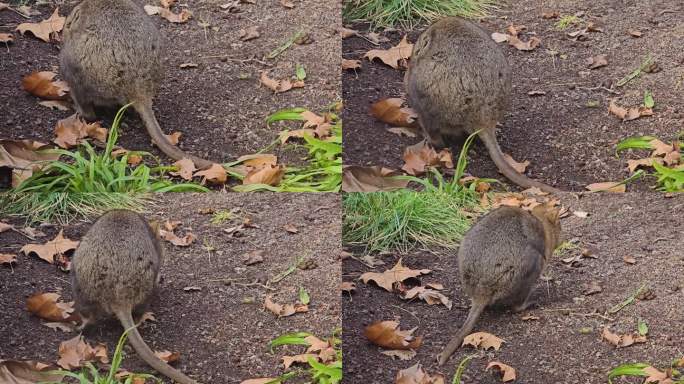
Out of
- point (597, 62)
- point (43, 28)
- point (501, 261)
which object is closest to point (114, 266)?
point (501, 261)

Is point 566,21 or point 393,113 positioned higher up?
point 566,21

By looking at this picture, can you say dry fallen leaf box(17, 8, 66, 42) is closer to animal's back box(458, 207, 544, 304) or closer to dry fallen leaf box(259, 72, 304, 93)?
dry fallen leaf box(259, 72, 304, 93)

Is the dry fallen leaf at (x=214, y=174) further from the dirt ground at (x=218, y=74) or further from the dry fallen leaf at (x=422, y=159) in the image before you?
the dry fallen leaf at (x=422, y=159)

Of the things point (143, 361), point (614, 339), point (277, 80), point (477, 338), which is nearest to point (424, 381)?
point (477, 338)

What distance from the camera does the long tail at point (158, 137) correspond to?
6.83m

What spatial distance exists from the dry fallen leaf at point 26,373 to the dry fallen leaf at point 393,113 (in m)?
2.80

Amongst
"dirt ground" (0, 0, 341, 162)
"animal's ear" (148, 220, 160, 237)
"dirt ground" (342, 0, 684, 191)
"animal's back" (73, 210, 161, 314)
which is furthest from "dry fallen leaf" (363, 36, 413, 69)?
"animal's back" (73, 210, 161, 314)

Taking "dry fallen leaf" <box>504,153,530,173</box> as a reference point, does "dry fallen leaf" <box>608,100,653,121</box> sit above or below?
above

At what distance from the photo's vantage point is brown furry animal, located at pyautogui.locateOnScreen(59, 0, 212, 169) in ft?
22.9

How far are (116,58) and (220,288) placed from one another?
1.68 m

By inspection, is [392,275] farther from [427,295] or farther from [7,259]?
[7,259]

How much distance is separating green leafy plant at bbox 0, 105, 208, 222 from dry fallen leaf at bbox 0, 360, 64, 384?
3.04ft

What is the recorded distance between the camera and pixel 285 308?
20.7 ft

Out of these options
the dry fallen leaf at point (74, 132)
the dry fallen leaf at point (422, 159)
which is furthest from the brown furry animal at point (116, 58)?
the dry fallen leaf at point (422, 159)
